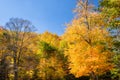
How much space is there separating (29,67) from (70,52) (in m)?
19.6

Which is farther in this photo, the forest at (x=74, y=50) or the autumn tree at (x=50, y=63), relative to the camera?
the autumn tree at (x=50, y=63)

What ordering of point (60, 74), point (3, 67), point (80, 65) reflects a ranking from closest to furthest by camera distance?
1. point (80, 65)
2. point (3, 67)
3. point (60, 74)

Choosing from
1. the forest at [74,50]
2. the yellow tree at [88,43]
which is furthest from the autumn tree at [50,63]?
the yellow tree at [88,43]

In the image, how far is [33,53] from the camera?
43.2 m

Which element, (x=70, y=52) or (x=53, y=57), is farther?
(x=53, y=57)

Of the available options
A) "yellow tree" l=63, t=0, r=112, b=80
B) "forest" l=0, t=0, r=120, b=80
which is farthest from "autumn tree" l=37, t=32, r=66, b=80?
"yellow tree" l=63, t=0, r=112, b=80

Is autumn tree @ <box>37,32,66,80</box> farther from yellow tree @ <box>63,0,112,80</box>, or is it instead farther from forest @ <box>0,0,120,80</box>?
yellow tree @ <box>63,0,112,80</box>

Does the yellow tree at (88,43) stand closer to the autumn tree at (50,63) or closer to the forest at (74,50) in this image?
the forest at (74,50)

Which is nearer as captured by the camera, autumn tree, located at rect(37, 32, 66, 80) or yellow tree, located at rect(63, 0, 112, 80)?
yellow tree, located at rect(63, 0, 112, 80)

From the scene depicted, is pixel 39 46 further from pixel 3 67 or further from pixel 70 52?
pixel 70 52

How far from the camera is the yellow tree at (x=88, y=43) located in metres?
22.6

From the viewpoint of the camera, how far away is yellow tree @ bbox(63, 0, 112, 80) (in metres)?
22.6

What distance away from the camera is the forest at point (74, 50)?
20781 millimetres

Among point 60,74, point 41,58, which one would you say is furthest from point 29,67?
point 60,74
